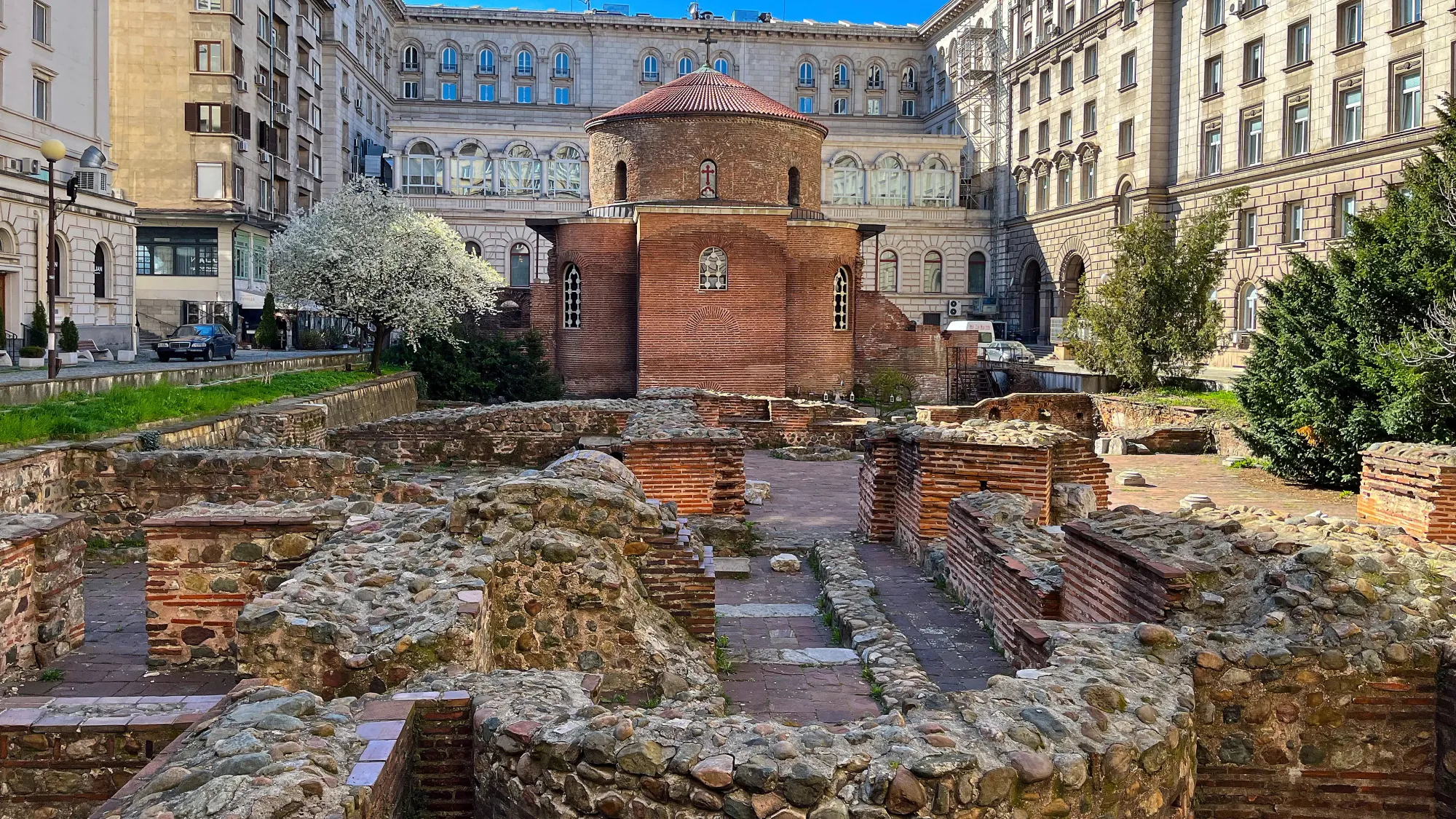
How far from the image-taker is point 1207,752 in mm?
4770

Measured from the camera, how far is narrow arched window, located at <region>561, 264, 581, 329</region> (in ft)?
103

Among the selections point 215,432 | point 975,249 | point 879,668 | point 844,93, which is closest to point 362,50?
point 844,93

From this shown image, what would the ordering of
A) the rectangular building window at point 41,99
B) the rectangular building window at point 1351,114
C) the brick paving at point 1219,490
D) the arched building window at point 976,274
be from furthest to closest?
1. the arched building window at point 976,274
2. the rectangular building window at point 1351,114
3. the rectangular building window at point 41,99
4. the brick paving at point 1219,490

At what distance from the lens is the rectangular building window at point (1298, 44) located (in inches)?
1308

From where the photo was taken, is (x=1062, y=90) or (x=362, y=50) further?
(x=362, y=50)

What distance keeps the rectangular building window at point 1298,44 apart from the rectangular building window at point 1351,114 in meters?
1.99

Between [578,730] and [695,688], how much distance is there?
2.16 meters

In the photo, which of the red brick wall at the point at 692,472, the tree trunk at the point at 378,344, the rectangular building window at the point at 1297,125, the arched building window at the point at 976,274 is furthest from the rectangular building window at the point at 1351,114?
the red brick wall at the point at 692,472

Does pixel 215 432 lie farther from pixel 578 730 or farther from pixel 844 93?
pixel 844 93

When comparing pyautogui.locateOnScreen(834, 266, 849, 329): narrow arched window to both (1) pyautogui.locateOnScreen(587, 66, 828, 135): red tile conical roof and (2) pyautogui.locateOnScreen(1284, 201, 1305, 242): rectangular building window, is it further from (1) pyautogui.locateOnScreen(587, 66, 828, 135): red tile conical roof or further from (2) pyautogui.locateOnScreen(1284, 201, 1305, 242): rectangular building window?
(2) pyautogui.locateOnScreen(1284, 201, 1305, 242): rectangular building window

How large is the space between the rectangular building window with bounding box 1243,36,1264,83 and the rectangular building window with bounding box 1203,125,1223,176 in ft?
6.55

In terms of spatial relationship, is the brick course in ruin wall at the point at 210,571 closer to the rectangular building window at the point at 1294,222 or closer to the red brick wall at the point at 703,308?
the red brick wall at the point at 703,308

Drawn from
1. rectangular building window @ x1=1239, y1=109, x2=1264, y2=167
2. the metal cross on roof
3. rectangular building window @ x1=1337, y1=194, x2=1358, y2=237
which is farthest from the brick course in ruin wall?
rectangular building window @ x1=1239, y1=109, x2=1264, y2=167

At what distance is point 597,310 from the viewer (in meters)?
30.9
